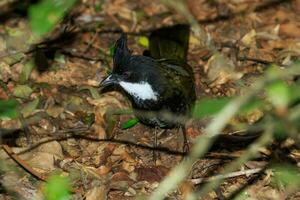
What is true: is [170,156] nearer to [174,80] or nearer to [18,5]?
[174,80]

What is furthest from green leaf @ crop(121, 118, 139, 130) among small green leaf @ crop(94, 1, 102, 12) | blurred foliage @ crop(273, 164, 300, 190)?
small green leaf @ crop(94, 1, 102, 12)

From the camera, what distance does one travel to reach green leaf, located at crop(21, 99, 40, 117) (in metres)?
5.99

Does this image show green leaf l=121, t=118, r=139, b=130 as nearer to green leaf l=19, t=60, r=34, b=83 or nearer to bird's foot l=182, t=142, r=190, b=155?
bird's foot l=182, t=142, r=190, b=155

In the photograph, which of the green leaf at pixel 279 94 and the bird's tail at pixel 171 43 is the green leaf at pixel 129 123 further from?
the green leaf at pixel 279 94

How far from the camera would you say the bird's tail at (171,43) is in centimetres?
664

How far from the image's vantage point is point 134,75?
557 centimetres

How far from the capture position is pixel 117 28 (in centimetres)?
731

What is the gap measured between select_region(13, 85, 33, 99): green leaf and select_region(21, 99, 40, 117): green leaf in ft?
0.42

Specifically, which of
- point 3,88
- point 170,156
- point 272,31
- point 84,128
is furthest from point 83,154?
point 272,31

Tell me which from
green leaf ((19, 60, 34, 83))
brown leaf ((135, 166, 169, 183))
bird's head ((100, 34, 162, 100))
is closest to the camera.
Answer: brown leaf ((135, 166, 169, 183))

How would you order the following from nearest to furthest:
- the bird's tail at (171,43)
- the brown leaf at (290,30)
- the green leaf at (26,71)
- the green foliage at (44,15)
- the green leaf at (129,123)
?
1. the green foliage at (44,15)
2. the green leaf at (129,123)
3. the green leaf at (26,71)
4. the bird's tail at (171,43)
5. the brown leaf at (290,30)

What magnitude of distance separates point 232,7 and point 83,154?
3025 millimetres

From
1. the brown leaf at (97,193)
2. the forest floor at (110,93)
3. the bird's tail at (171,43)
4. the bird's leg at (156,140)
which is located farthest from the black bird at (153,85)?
the brown leaf at (97,193)

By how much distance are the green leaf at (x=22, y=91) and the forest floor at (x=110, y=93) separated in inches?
0.4
